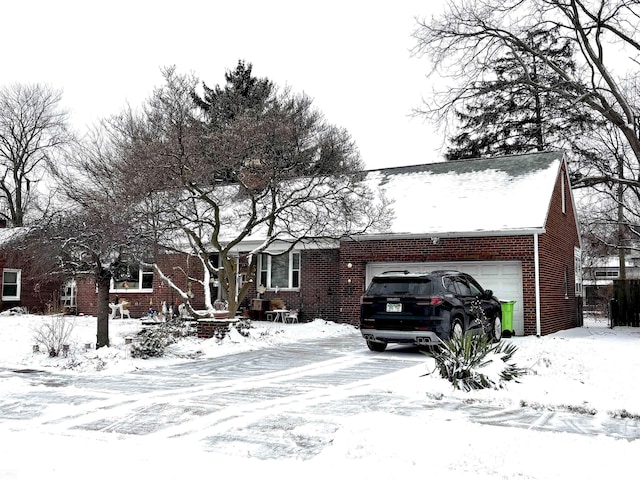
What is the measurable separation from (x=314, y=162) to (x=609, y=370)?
31.9 ft

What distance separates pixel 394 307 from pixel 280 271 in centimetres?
984

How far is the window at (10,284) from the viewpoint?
2817cm

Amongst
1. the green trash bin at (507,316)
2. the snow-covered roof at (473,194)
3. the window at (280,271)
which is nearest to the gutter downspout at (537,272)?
the snow-covered roof at (473,194)

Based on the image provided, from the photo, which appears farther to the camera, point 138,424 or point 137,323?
point 137,323

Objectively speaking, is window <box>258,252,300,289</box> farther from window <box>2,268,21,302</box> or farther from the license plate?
window <box>2,268,21,302</box>

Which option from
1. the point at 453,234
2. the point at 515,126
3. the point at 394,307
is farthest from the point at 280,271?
the point at 515,126

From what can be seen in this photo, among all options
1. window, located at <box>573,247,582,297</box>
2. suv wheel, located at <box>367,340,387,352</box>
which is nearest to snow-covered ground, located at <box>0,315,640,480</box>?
suv wheel, located at <box>367,340,387,352</box>

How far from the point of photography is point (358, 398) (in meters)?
8.16

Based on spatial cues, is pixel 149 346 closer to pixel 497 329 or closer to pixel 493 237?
pixel 497 329

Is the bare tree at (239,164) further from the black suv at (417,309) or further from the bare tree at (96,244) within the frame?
the black suv at (417,309)

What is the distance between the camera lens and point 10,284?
28500 mm

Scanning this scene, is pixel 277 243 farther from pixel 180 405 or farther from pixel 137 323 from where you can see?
pixel 180 405

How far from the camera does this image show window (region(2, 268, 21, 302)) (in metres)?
28.2

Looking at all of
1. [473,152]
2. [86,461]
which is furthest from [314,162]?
[473,152]
